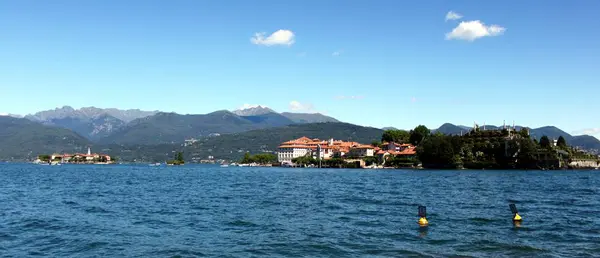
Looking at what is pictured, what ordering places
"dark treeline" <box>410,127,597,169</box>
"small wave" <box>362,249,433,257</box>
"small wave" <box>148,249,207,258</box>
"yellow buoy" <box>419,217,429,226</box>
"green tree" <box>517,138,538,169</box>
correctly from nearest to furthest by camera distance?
"small wave" <box>148,249,207,258</box> → "small wave" <box>362,249,433,257</box> → "yellow buoy" <box>419,217,429,226</box> → "green tree" <box>517,138,538,169</box> → "dark treeline" <box>410,127,597,169</box>

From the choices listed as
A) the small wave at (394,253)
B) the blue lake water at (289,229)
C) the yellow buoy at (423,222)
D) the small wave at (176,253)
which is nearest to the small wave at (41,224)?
the blue lake water at (289,229)

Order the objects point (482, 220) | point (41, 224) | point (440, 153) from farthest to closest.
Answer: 1. point (440, 153)
2. point (482, 220)
3. point (41, 224)

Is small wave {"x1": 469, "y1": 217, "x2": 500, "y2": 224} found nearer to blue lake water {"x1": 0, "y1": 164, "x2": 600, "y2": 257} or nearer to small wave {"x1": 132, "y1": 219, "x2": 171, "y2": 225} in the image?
blue lake water {"x1": 0, "y1": 164, "x2": 600, "y2": 257}

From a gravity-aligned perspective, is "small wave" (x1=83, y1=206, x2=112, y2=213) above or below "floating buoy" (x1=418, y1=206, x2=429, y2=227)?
below

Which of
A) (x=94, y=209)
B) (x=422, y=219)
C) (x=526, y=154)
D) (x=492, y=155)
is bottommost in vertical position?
(x=94, y=209)

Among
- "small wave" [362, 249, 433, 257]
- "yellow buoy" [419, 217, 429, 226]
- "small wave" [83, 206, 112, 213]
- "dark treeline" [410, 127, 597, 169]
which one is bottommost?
"small wave" [362, 249, 433, 257]

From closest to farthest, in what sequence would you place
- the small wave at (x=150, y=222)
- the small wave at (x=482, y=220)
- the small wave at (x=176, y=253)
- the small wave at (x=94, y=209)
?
the small wave at (x=176, y=253) → the small wave at (x=150, y=222) → the small wave at (x=482, y=220) → the small wave at (x=94, y=209)

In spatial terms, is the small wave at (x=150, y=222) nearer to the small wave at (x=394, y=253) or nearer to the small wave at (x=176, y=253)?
the small wave at (x=176, y=253)

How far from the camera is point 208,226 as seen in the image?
3244cm

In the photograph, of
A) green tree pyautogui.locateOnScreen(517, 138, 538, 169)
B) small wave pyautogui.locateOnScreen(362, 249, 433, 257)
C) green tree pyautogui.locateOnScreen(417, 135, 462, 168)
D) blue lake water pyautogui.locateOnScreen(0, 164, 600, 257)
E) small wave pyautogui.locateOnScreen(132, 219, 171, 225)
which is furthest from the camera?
green tree pyautogui.locateOnScreen(417, 135, 462, 168)

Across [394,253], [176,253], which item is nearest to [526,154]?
Result: [394,253]

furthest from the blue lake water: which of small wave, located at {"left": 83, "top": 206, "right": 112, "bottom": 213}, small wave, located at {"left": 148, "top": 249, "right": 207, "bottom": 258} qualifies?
small wave, located at {"left": 83, "top": 206, "right": 112, "bottom": 213}

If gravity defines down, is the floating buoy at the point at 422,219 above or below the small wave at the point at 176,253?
above

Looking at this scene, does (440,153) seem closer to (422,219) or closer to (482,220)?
(482,220)
